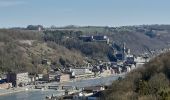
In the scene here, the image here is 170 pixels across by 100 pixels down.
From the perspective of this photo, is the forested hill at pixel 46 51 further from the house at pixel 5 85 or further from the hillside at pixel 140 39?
the house at pixel 5 85

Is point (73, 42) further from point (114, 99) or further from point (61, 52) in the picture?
point (114, 99)

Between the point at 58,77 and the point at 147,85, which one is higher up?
the point at 147,85

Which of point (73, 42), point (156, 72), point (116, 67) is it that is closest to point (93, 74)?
point (116, 67)

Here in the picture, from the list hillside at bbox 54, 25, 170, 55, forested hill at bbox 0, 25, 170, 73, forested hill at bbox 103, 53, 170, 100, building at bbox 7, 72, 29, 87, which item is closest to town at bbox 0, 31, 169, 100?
building at bbox 7, 72, 29, 87

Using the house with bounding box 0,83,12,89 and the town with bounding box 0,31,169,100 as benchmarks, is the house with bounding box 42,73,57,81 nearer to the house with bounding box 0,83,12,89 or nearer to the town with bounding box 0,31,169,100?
the town with bounding box 0,31,169,100

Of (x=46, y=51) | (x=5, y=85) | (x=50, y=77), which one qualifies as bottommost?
(x=50, y=77)

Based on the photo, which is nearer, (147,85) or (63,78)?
(147,85)

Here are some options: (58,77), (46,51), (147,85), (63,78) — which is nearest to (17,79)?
(58,77)

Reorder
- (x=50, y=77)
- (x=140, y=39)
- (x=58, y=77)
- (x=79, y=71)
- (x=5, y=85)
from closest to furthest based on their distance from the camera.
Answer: (x=5, y=85)
(x=50, y=77)
(x=58, y=77)
(x=79, y=71)
(x=140, y=39)

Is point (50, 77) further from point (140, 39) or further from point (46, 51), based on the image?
point (140, 39)
